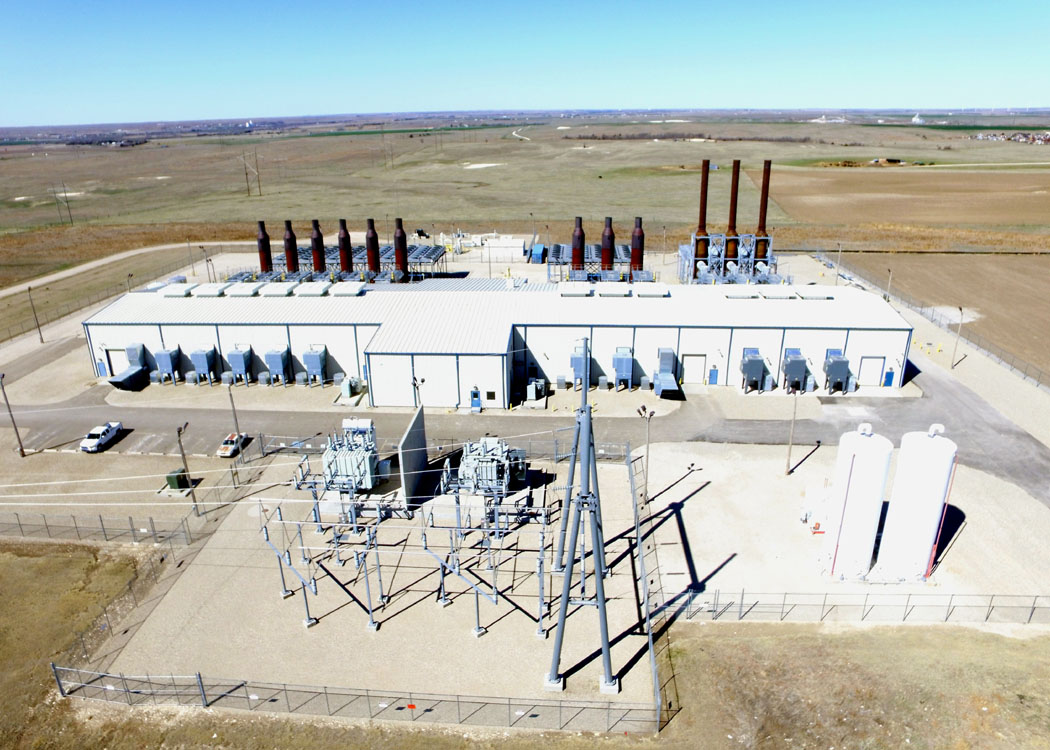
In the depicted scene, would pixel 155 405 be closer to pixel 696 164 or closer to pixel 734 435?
pixel 734 435

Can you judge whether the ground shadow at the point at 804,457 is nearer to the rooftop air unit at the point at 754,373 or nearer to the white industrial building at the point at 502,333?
the rooftop air unit at the point at 754,373

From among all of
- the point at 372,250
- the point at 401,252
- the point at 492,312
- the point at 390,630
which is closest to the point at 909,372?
the point at 492,312

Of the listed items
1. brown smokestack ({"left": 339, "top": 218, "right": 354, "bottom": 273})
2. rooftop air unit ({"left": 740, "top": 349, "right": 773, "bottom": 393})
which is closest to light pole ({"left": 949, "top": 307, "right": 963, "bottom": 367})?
rooftop air unit ({"left": 740, "top": 349, "right": 773, "bottom": 393})

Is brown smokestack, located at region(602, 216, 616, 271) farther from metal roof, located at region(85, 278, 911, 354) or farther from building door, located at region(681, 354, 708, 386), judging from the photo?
building door, located at region(681, 354, 708, 386)

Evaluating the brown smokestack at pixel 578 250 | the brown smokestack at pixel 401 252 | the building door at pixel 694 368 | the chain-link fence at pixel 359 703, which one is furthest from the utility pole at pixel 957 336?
the brown smokestack at pixel 401 252

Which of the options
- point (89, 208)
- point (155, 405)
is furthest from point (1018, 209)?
point (89, 208)

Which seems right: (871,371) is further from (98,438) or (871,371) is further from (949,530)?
(98,438)
